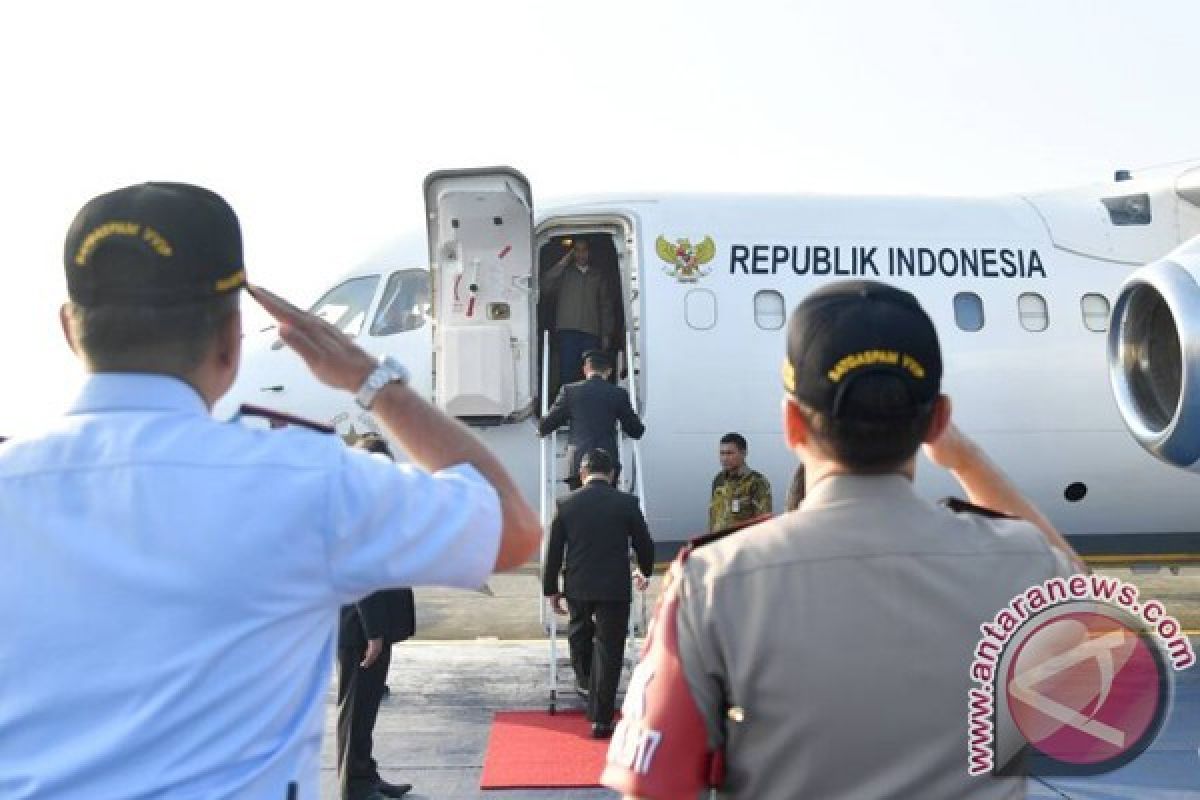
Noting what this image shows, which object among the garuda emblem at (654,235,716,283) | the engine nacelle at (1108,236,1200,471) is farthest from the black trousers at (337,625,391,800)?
the engine nacelle at (1108,236,1200,471)

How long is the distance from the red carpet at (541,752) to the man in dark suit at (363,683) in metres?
0.55

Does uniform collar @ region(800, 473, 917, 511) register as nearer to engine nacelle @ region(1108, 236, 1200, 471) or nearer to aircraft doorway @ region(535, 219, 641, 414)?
engine nacelle @ region(1108, 236, 1200, 471)

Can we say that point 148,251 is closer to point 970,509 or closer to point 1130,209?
point 970,509

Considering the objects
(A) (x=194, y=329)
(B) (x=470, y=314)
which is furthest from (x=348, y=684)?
(A) (x=194, y=329)

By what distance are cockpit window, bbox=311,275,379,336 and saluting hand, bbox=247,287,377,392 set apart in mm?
8267

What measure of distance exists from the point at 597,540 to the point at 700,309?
271cm

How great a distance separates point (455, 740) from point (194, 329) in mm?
5991

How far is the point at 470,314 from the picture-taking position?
31.4 ft

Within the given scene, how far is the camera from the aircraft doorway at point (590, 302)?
394 inches

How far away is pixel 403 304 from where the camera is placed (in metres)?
10.2

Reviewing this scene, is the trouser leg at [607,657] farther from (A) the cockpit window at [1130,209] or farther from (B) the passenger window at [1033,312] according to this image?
(A) the cockpit window at [1130,209]

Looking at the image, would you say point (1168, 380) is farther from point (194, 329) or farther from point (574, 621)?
point (194, 329)

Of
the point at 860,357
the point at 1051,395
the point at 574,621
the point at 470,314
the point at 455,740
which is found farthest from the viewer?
the point at 1051,395

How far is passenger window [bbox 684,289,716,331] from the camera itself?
9836 millimetres
